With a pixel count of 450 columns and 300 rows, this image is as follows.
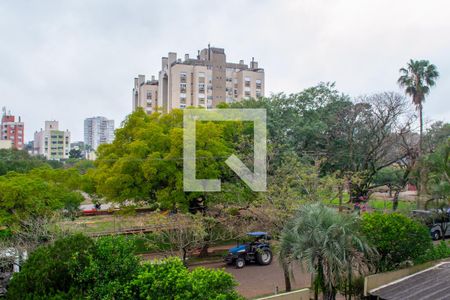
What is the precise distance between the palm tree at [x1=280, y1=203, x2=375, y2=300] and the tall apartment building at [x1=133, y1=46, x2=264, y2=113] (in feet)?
134

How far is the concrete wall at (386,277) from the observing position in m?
10.7

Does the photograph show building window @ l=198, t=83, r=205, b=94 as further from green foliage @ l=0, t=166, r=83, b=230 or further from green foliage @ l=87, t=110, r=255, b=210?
green foliage @ l=0, t=166, r=83, b=230

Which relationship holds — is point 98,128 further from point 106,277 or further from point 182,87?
point 106,277

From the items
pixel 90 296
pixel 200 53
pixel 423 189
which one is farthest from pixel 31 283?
pixel 200 53

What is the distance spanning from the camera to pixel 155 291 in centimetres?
718

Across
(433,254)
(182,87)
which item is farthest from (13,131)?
(433,254)

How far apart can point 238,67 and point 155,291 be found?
5327cm

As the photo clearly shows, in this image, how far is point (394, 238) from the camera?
11.2 meters

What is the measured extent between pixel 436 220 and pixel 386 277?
31.9 feet

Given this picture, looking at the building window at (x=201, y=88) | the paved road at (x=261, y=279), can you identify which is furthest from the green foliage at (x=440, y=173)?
the building window at (x=201, y=88)

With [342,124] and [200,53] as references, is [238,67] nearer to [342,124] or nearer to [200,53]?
[200,53]

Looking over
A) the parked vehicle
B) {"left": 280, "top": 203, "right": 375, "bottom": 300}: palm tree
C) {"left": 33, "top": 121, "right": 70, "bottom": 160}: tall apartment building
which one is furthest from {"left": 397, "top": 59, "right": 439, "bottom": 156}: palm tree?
{"left": 33, "top": 121, "right": 70, "bottom": 160}: tall apartment building

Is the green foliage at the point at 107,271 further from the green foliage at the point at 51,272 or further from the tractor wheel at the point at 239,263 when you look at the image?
the tractor wheel at the point at 239,263

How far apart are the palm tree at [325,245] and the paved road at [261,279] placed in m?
2.25
